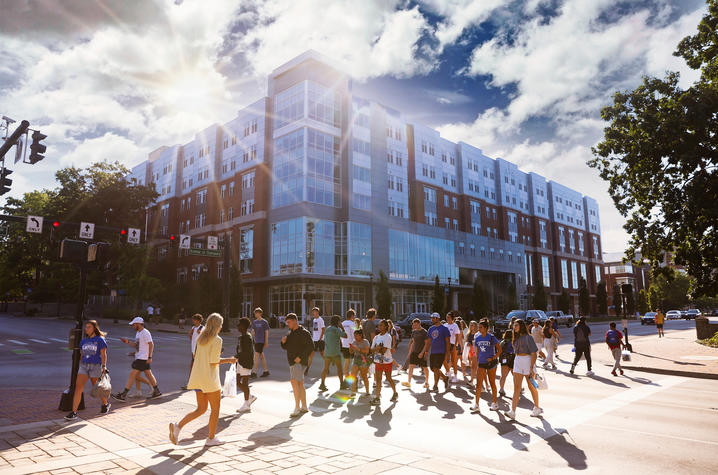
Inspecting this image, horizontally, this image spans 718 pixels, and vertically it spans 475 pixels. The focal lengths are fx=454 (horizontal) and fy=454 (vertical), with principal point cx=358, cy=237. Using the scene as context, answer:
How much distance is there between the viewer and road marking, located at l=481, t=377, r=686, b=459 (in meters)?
→ 6.66

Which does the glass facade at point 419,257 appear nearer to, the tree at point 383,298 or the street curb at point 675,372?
the tree at point 383,298

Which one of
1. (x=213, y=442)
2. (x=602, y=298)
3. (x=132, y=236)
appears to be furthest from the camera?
(x=602, y=298)

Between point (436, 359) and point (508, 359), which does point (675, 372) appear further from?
point (436, 359)

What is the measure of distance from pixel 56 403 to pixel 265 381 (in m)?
5.21

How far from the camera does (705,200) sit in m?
18.6

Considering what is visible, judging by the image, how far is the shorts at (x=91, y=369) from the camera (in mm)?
8644

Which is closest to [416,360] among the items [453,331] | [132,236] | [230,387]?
[453,331]

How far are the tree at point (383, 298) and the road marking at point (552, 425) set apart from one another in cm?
3615

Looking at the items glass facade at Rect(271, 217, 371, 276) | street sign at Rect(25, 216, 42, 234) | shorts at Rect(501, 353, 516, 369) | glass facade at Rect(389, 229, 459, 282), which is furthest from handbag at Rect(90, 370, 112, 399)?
glass facade at Rect(389, 229, 459, 282)

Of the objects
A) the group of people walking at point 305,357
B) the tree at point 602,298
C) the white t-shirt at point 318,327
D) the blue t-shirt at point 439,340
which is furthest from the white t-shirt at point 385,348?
the tree at point 602,298

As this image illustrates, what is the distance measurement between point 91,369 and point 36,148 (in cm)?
898

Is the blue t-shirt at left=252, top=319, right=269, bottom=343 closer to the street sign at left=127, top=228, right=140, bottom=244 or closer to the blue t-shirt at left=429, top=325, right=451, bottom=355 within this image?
the blue t-shirt at left=429, top=325, right=451, bottom=355

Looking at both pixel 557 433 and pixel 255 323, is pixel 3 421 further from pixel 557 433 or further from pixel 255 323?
pixel 557 433

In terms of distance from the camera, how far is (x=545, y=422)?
27.3 ft
